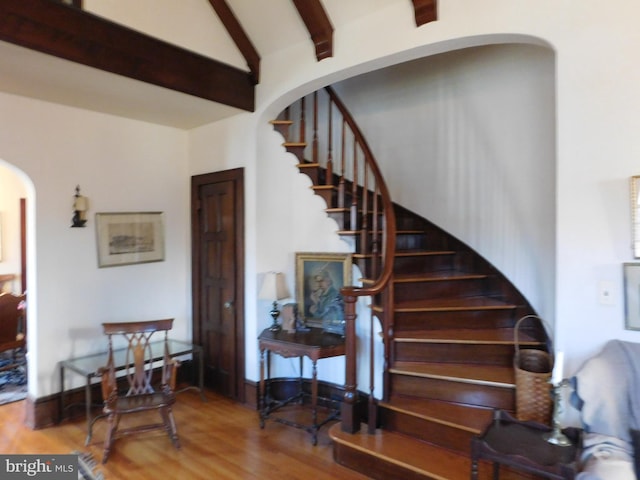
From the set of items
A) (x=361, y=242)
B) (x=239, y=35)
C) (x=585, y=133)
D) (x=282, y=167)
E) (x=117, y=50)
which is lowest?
(x=361, y=242)

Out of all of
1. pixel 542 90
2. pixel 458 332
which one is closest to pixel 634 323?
pixel 458 332

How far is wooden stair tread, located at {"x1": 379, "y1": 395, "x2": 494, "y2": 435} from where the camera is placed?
2.57 m

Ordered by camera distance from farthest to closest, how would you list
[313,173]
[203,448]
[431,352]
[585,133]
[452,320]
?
[313,173] < [452,320] < [431,352] < [203,448] < [585,133]

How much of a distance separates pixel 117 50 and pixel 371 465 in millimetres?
3265

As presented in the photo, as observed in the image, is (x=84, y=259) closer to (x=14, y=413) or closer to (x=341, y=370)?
(x=14, y=413)

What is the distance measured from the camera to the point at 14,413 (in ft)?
11.7

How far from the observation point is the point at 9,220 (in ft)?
18.5

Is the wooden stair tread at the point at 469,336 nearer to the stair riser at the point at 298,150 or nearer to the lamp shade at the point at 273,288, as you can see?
the lamp shade at the point at 273,288

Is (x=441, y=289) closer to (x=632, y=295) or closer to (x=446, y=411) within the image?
(x=446, y=411)

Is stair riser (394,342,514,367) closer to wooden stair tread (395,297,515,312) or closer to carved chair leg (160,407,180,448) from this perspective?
wooden stair tread (395,297,515,312)

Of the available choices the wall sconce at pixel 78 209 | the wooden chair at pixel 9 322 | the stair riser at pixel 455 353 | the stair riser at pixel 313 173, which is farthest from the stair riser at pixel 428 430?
the wooden chair at pixel 9 322

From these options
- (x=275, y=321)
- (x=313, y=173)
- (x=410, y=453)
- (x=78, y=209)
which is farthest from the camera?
(x=313, y=173)

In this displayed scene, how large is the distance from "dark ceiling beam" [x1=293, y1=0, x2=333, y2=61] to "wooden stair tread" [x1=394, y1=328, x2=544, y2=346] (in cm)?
227

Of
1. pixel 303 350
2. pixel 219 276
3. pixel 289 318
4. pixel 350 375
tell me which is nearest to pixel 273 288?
pixel 289 318
